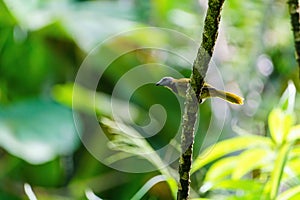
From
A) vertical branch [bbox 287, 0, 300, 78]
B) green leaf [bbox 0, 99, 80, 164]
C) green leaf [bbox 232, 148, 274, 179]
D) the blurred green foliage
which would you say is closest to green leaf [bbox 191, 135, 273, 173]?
green leaf [bbox 232, 148, 274, 179]

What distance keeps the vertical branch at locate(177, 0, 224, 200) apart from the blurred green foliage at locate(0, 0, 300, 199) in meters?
0.52

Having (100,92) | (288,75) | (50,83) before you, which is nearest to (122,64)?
(100,92)

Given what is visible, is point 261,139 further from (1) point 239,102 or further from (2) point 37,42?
(2) point 37,42

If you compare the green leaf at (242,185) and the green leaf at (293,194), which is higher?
the green leaf at (293,194)

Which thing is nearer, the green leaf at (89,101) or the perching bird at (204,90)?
the perching bird at (204,90)

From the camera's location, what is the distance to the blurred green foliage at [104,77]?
0.95 metres

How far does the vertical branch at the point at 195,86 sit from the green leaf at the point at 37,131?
744 mm

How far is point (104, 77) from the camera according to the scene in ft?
3.81

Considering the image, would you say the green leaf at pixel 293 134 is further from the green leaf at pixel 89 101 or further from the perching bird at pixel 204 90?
the green leaf at pixel 89 101

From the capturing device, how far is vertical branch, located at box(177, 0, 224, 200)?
0.54 feet

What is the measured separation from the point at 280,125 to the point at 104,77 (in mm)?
877

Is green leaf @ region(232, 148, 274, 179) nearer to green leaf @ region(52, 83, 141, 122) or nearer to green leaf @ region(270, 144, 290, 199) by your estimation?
green leaf @ region(270, 144, 290, 199)

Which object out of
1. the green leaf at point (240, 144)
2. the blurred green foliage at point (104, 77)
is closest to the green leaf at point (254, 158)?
the green leaf at point (240, 144)

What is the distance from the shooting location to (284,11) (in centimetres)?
109
